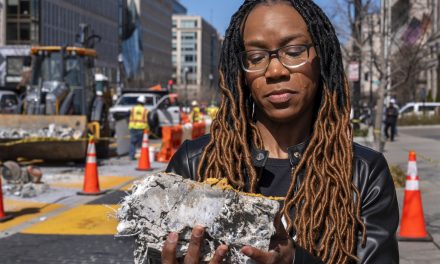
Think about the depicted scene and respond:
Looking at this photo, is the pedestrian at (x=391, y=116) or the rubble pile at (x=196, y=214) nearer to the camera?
the rubble pile at (x=196, y=214)

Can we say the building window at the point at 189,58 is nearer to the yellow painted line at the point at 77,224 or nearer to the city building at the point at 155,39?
the city building at the point at 155,39

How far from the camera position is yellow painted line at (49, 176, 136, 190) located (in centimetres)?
1308

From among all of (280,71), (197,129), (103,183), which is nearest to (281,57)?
(280,71)

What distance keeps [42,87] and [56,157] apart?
14.9 feet

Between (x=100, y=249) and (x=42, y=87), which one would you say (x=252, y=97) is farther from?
(x=42, y=87)

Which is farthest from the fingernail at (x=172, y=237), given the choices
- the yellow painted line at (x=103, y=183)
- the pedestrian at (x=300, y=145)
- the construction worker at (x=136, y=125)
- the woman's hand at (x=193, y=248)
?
the construction worker at (x=136, y=125)

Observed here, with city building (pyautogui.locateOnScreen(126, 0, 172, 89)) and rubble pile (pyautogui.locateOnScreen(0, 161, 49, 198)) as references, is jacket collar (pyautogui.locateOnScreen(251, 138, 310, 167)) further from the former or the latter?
city building (pyautogui.locateOnScreen(126, 0, 172, 89))

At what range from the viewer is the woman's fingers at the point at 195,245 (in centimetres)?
145

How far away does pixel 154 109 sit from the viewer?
3030cm

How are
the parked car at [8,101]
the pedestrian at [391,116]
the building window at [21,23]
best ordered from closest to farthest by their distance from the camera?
the pedestrian at [391,116] → the parked car at [8,101] → the building window at [21,23]

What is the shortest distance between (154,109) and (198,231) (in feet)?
95.2

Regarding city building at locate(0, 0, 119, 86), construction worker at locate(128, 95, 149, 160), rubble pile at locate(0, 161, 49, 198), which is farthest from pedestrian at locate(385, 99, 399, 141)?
city building at locate(0, 0, 119, 86)

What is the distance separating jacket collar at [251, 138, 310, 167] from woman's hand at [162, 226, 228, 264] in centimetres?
55

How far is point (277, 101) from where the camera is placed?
196 centimetres
